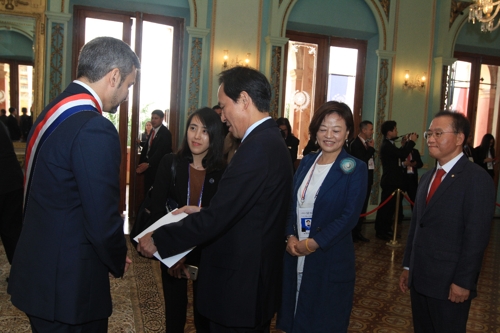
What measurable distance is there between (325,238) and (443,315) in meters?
0.69

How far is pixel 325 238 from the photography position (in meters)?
2.33

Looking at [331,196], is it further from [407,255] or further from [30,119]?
[30,119]

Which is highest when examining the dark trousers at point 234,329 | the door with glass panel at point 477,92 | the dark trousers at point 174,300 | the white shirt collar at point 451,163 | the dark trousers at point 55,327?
the door with glass panel at point 477,92

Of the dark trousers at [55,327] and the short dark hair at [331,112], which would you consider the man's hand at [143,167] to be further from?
the dark trousers at [55,327]

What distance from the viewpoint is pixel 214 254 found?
6.07 ft

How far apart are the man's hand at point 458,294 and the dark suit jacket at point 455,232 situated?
0.02 meters

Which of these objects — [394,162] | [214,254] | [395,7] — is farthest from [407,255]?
[395,7]

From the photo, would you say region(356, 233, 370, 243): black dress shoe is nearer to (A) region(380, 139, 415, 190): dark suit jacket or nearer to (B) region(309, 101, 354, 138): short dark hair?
(A) region(380, 139, 415, 190): dark suit jacket

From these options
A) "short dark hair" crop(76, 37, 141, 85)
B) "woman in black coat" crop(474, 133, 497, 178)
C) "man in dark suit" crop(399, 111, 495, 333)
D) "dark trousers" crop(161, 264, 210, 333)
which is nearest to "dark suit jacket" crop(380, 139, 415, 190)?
"woman in black coat" crop(474, 133, 497, 178)

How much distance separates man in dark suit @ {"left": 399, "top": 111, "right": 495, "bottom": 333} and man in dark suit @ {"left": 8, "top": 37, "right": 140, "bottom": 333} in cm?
154

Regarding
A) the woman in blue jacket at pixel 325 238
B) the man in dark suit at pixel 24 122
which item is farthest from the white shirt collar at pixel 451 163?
the man in dark suit at pixel 24 122

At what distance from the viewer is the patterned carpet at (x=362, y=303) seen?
11.3 ft

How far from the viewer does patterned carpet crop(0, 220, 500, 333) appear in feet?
11.3

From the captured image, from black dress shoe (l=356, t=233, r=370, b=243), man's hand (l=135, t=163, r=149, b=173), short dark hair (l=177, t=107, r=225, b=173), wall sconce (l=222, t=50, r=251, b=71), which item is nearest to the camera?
short dark hair (l=177, t=107, r=225, b=173)
